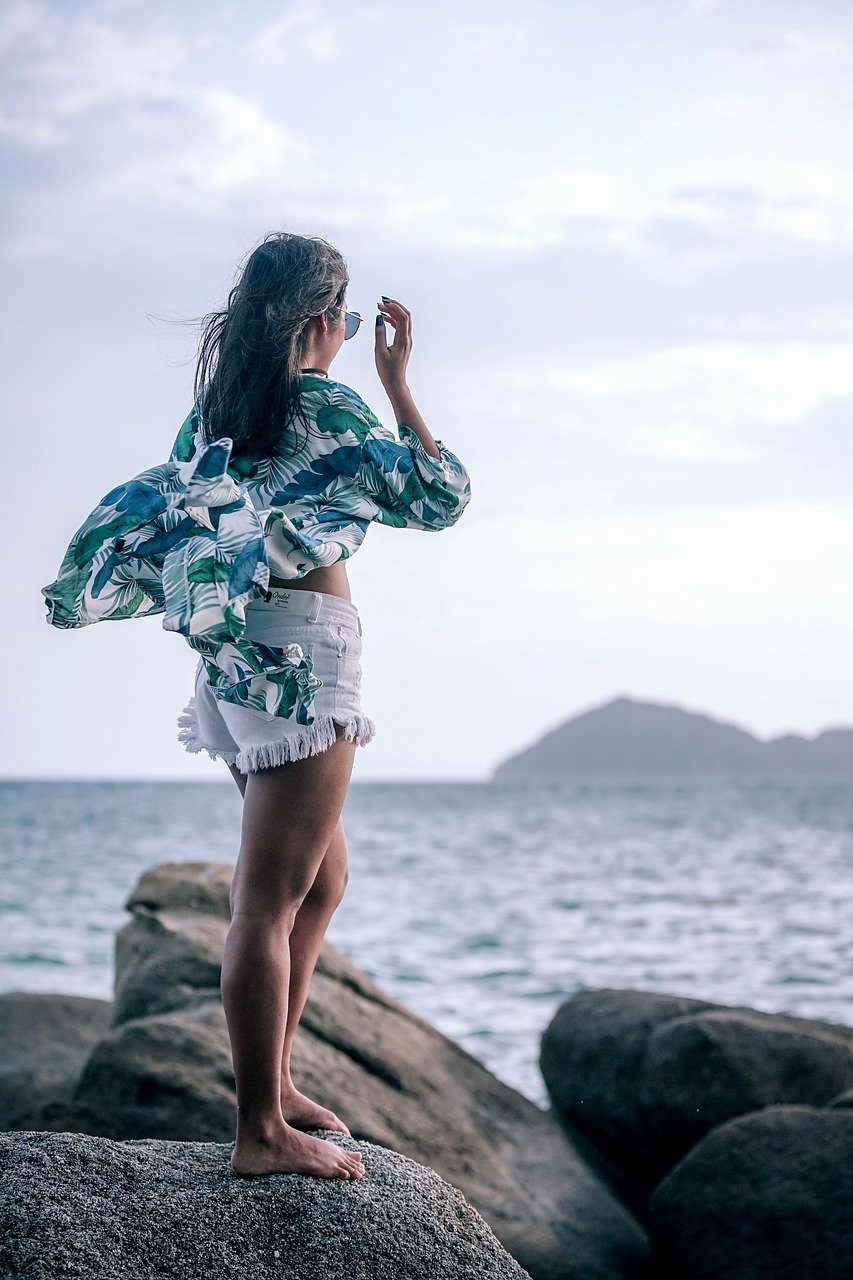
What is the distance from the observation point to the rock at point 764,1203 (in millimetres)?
4738

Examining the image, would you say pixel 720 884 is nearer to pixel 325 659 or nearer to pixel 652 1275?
pixel 652 1275

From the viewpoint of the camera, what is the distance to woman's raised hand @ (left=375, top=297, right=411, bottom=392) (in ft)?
10.7

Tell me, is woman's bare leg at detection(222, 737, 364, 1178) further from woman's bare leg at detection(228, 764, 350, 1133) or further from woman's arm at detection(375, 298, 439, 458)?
woman's arm at detection(375, 298, 439, 458)

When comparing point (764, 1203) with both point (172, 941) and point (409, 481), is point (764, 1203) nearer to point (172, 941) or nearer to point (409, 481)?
point (172, 941)

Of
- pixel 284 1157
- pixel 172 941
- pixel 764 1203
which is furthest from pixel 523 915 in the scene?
pixel 284 1157

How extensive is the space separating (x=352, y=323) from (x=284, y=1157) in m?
2.06

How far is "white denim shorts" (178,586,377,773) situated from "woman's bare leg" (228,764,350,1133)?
25cm

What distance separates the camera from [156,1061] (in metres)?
4.60

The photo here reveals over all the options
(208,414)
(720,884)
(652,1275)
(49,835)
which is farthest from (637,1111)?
(49,835)

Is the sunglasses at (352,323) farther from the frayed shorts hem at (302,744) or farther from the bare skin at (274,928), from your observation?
the frayed shorts hem at (302,744)

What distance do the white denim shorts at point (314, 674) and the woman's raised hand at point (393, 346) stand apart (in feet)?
1.96

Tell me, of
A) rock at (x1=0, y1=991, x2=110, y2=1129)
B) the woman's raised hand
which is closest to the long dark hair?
the woman's raised hand

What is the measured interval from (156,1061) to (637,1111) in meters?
2.44

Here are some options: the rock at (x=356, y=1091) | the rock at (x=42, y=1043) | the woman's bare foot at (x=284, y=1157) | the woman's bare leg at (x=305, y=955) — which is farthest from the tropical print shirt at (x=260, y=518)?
the rock at (x=42, y=1043)
